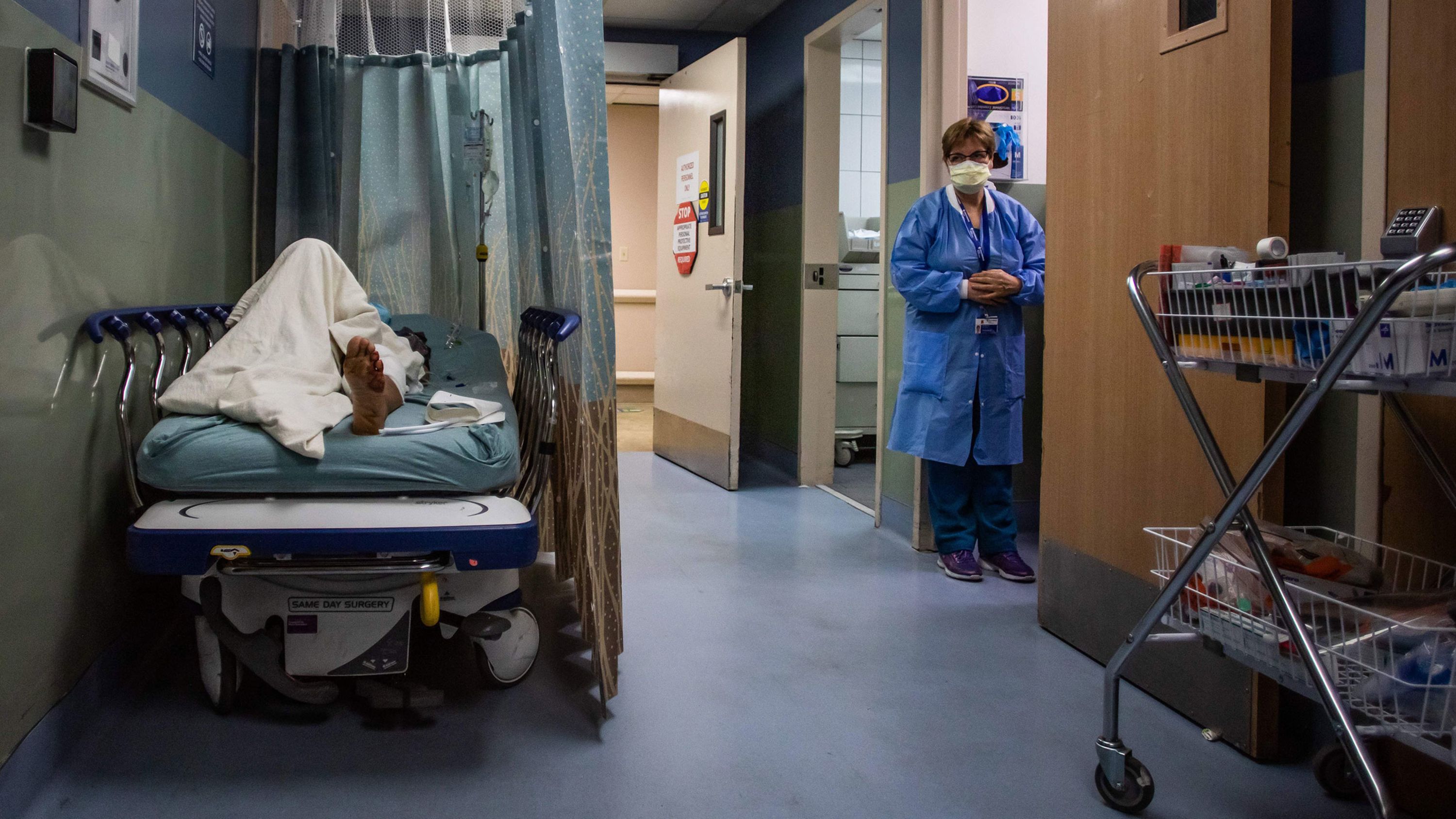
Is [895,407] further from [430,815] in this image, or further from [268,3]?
[268,3]

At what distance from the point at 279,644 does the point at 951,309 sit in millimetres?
2085

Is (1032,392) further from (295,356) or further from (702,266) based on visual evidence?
(295,356)

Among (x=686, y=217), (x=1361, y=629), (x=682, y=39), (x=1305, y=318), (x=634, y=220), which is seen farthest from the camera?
(x=634, y=220)

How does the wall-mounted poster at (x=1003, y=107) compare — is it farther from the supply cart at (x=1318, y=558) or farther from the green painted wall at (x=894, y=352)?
the supply cart at (x=1318, y=558)

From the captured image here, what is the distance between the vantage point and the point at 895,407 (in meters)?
3.36

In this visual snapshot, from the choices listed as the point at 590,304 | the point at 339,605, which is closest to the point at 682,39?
the point at 590,304

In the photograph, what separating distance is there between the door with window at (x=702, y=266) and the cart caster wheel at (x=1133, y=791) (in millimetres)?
3069

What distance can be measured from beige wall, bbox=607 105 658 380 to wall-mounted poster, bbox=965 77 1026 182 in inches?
182

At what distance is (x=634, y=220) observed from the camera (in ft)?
26.1

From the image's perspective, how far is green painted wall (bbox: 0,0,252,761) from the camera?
1.58m

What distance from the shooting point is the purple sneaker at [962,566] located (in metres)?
3.18

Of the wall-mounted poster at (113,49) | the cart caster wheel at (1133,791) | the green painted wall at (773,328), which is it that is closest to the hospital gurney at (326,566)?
the wall-mounted poster at (113,49)

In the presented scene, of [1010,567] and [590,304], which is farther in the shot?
[1010,567]

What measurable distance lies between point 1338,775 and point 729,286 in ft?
A: 10.9
